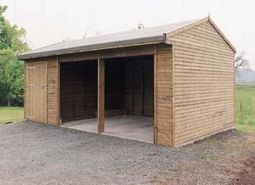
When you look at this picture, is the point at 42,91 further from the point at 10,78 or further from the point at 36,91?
the point at 10,78

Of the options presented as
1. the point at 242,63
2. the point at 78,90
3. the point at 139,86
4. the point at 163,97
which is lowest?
the point at 163,97

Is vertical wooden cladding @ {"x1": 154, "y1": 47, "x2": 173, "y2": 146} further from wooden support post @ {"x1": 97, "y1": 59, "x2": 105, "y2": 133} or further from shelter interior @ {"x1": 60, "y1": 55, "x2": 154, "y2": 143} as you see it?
wooden support post @ {"x1": 97, "y1": 59, "x2": 105, "y2": 133}

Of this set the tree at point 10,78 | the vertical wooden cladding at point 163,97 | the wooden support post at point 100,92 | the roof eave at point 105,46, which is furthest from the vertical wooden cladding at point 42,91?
the tree at point 10,78

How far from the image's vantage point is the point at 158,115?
8.26 m

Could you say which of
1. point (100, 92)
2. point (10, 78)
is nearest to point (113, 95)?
point (100, 92)

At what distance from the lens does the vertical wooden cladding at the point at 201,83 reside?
8.25 m

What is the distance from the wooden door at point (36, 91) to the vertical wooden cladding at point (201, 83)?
5.74 meters

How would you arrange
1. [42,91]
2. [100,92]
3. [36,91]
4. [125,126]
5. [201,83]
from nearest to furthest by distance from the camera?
[201,83] → [100,92] → [125,126] → [42,91] → [36,91]

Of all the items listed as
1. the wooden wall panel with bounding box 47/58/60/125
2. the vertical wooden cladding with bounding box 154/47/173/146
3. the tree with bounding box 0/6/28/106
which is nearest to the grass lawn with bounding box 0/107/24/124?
the wooden wall panel with bounding box 47/58/60/125

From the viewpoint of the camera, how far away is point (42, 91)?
12.2 metres

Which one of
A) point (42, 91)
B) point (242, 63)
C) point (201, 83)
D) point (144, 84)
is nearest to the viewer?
point (201, 83)

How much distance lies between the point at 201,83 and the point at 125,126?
3.24 metres

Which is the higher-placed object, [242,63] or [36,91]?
[242,63]

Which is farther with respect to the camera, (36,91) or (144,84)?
(144,84)
